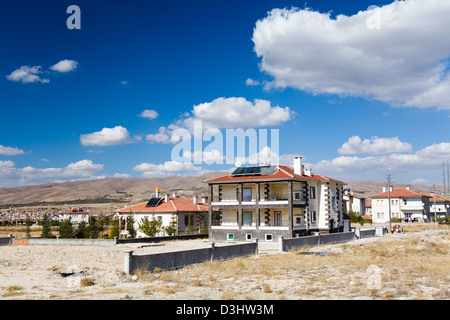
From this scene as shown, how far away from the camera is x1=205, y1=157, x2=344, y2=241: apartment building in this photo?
40938 mm

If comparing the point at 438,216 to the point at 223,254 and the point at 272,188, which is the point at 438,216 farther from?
the point at 223,254

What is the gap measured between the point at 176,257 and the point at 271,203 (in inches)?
837

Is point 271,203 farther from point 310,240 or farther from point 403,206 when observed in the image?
point 403,206

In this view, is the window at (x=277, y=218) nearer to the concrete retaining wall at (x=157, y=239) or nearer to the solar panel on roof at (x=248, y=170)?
the solar panel on roof at (x=248, y=170)

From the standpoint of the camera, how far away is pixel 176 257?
21125 millimetres

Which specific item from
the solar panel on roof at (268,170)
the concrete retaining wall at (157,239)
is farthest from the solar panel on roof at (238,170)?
the concrete retaining wall at (157,239)

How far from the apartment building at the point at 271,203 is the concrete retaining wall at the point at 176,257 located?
44.3 ft

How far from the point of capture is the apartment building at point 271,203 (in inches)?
1612

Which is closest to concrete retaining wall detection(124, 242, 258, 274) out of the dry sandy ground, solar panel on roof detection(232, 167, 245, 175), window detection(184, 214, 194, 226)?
the dry sandy ground

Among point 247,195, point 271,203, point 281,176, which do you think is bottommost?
point 271,203

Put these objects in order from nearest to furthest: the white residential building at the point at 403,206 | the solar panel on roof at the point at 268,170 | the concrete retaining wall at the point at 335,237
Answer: the concrete retaining wall at the point at 335,237, the solar panel on roof at the point at 268,170, the white residential building at the point at 403,206

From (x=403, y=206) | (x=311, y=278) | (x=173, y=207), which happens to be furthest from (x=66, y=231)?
(x=403, y=206)

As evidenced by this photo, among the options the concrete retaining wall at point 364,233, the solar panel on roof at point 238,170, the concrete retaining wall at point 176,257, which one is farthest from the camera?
the concrete retaining wall at point 364,233
